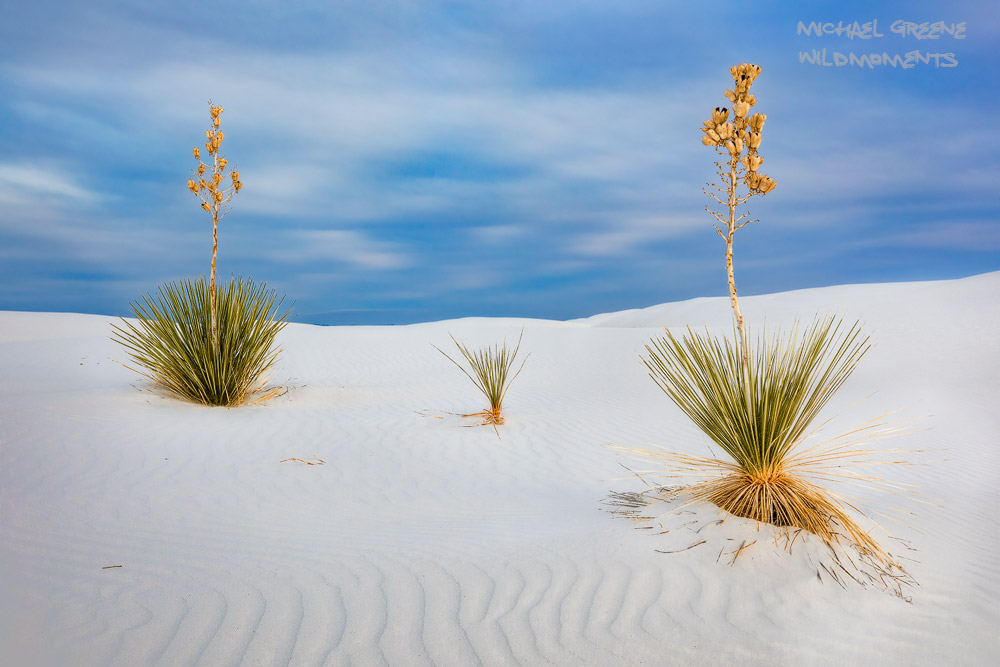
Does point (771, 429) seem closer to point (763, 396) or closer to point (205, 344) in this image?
point (763, 396)

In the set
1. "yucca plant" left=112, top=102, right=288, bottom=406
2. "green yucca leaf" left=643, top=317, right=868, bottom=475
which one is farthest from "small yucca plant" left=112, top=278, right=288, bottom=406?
"green yucca leaf" left=643, top=317, right=868, bottom=475

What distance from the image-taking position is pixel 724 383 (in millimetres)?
3617

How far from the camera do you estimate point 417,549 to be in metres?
3.59

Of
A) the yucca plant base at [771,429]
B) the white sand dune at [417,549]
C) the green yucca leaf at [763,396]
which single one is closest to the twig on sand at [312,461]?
the white sand dune at [417,549]

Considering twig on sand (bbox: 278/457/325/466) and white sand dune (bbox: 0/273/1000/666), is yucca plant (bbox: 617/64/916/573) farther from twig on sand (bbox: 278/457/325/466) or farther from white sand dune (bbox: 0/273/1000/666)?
twig on sand (bbox: 278/457/325/466)

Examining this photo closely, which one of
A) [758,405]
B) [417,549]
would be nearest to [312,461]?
[417,549]

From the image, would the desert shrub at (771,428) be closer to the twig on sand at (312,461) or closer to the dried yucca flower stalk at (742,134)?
the dried yucca flower stalk at (742,134)

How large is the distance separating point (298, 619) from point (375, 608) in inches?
13.5

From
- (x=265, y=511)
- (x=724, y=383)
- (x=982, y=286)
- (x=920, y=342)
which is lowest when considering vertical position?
(x=265, y=511)

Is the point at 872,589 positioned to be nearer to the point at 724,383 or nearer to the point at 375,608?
the point at 724,383

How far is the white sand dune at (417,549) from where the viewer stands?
254 cm

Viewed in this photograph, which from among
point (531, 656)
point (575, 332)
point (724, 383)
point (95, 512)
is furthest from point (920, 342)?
point (95, 512)

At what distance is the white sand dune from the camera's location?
2.54 metres

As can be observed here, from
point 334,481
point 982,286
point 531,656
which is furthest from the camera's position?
point 982,286
